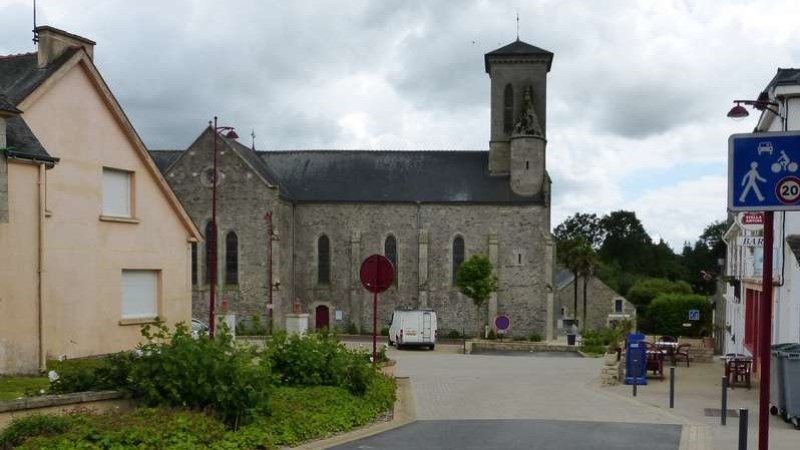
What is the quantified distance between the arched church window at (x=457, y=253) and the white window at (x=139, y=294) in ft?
105

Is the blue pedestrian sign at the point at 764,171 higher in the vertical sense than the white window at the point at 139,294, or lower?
higher

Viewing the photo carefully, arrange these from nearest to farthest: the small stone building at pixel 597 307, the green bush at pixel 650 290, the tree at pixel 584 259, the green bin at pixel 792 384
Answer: the green bin at pixel 792 384, the tree at pixel 584 259, the small stone building at pixel 597 307, the green bush at pixel 650 290

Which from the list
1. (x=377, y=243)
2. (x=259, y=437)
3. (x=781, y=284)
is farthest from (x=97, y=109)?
(x=377, y=243)

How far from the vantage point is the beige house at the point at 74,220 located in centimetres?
1382

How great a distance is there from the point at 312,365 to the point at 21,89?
281 inches

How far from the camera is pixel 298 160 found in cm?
5281

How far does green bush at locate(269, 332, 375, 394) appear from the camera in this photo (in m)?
13.3

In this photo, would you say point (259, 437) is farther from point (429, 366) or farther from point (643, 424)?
point (429, 366)

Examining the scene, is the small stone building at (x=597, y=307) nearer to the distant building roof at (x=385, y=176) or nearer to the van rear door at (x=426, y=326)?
the distant building roof at (x=385, y=176)

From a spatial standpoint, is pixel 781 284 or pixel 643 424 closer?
pixel 643 424

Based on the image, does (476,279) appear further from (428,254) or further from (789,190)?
(789,190)

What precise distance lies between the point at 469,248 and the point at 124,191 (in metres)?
33.2

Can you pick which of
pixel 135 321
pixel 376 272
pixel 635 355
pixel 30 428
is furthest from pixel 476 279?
pixel 30 428

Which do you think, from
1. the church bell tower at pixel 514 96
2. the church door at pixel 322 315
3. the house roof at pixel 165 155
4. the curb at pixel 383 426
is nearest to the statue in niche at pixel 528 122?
the church bell tower at pixel 514 96
